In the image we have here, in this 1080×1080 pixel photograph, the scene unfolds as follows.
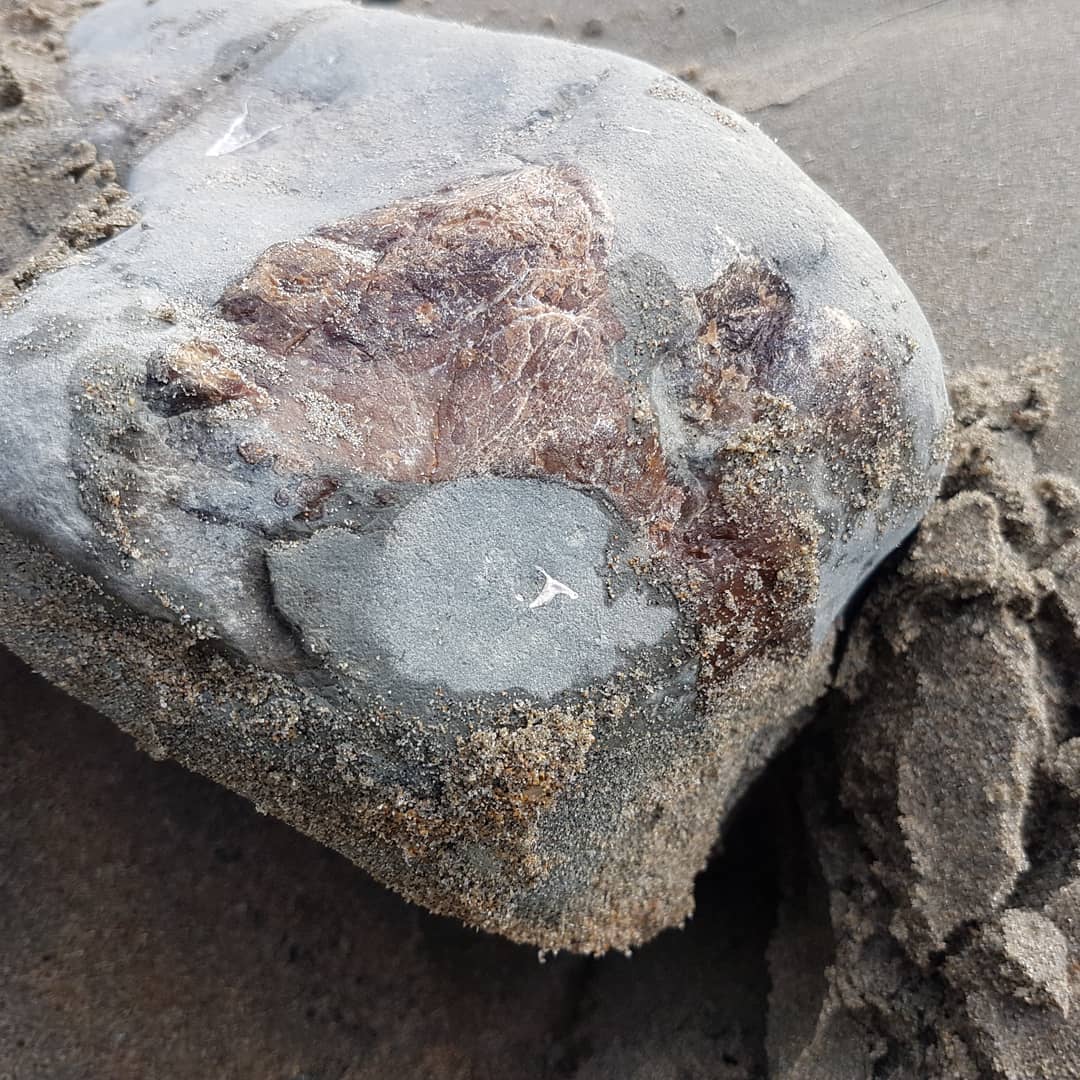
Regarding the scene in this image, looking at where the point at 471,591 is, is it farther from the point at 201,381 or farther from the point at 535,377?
the point at 201,381

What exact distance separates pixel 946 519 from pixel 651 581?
0.69 meters

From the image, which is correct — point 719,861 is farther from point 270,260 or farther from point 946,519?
point 270,260

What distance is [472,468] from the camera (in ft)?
4.20

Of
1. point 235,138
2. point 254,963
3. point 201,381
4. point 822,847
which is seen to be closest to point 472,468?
point 201,381

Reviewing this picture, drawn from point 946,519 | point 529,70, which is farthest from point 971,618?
point 529,70

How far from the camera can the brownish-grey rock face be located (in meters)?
1.24

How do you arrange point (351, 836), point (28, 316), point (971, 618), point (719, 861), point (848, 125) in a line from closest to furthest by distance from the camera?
point (28, 316), point (351, 836), point (971, 618), point (719, 861), point (848, 125)

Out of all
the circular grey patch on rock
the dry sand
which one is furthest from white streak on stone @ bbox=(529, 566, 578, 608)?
the dry sand

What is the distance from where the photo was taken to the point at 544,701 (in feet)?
4.25

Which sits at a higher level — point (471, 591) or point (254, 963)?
point (471, 591)

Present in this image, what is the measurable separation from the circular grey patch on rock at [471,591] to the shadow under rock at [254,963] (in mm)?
851

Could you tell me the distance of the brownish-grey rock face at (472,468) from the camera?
124 centimetres

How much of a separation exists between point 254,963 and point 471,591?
1099mm

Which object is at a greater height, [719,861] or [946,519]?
[946,519]
